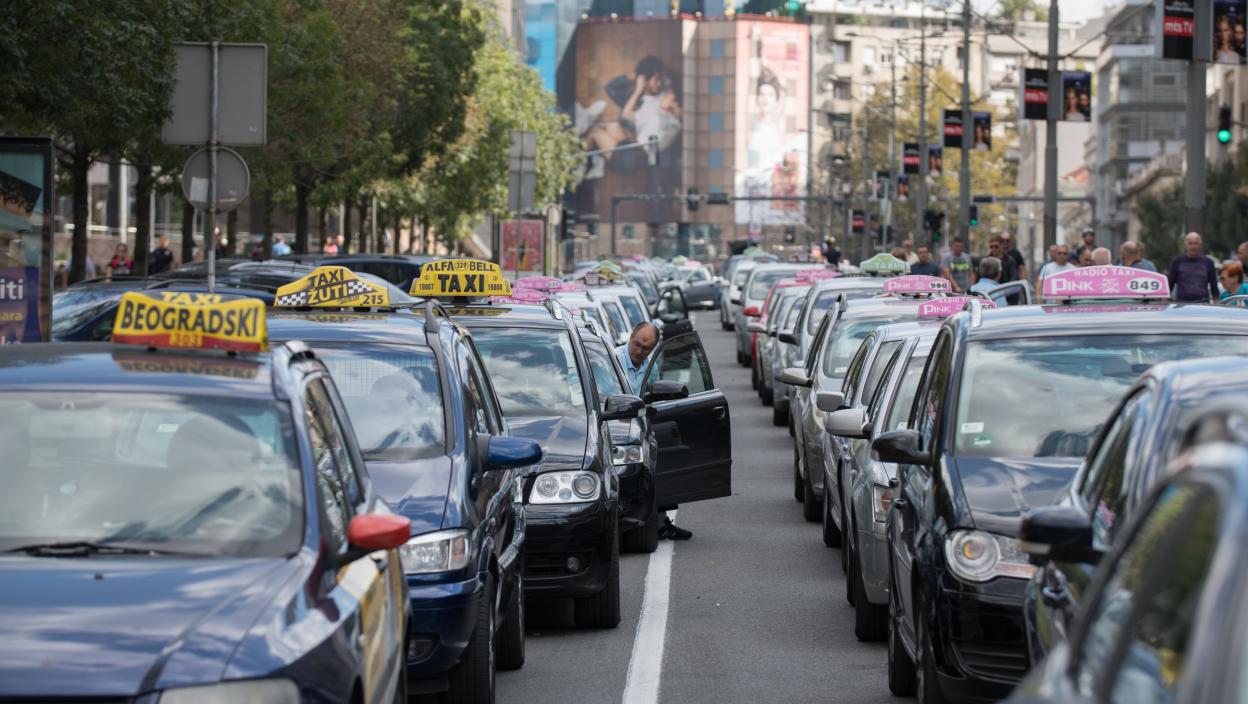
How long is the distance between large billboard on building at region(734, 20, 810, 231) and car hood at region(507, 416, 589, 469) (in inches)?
6216

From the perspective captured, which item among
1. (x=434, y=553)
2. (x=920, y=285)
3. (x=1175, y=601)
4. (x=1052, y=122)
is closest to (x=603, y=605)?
(x=434, y=553)

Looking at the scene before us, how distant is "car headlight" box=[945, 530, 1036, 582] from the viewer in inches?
295

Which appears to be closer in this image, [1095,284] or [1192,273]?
[1095,284]

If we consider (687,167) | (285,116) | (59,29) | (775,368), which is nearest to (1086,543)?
(59,29)

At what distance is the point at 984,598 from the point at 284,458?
2.64 metres

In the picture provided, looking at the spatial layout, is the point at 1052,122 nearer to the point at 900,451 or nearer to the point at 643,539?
the point at 643,539

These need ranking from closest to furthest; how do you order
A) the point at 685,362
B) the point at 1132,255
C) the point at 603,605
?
the point at 603,605 < the point at 685,362 < the point at 1132,255

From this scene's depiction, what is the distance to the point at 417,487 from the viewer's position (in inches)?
326

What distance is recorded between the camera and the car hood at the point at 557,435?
1088cm

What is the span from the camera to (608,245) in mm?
178500

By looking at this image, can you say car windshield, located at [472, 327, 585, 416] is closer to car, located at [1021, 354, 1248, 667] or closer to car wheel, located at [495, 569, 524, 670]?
car wheel, located at [495, 569, 524, 670]

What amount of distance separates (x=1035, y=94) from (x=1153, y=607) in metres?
36.1

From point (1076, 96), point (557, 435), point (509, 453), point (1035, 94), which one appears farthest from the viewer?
point (1076, 96)

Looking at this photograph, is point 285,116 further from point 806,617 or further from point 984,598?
point 984,598
